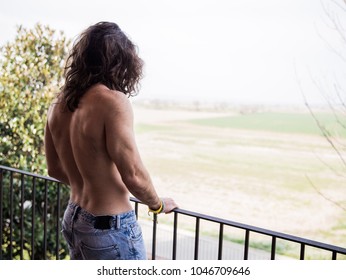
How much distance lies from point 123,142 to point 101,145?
0.08 m

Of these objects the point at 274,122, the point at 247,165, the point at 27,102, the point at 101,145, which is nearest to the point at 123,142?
the point at 101,145

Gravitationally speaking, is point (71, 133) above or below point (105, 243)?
above

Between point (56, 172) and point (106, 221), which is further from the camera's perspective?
point (56, 172)

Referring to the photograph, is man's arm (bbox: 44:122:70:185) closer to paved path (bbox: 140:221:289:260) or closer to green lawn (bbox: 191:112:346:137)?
paved path (bbox: 140:221:289:260)

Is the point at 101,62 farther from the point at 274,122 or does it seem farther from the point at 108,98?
the point at 274,122

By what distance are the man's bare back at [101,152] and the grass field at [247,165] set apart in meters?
18.1

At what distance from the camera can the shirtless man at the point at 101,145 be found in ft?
4.50

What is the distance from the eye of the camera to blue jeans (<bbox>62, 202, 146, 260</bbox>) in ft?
4.79

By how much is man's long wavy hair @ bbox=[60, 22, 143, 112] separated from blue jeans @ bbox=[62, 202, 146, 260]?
350 mm

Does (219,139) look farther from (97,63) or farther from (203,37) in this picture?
(97,63)

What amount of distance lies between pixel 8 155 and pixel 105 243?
3.26 meters

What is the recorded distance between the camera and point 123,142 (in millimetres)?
1352
